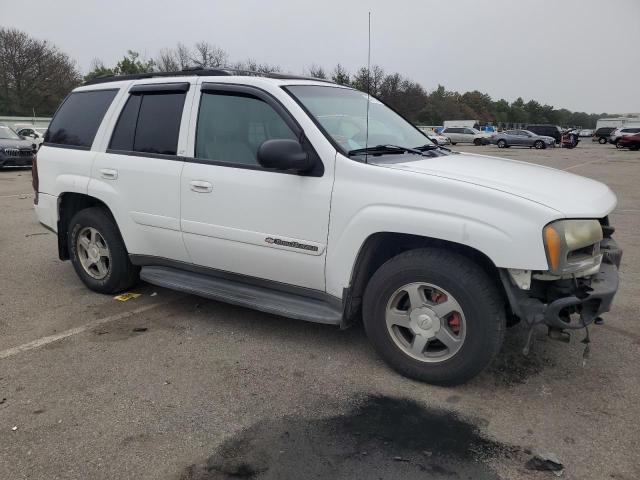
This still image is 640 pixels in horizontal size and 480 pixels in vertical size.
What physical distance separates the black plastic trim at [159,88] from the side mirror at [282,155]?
49.8 inches

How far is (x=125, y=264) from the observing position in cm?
469

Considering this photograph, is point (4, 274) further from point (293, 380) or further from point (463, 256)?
point (463, 256)

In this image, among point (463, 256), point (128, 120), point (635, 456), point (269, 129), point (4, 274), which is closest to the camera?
point (635, 456)

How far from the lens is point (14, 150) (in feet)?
→ 53.7

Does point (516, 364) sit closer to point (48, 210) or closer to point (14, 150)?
point (48, 210)

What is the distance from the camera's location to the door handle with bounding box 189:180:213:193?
3.84 m

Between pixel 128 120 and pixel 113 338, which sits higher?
pixel 128 120

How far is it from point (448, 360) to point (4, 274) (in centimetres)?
479

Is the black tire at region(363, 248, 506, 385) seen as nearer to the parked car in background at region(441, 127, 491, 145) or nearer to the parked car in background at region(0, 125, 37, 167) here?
the parked car in background at region(0, 125, 37, 167)

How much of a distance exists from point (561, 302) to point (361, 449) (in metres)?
1.33

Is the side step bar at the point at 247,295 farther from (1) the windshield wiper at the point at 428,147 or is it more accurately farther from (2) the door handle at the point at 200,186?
(1) the windshield wiper at the point at 428,147

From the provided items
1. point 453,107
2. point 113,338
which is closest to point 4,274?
point 113,338

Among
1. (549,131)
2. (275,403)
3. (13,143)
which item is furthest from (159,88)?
(549,131)

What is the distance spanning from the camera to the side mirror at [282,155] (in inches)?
129
